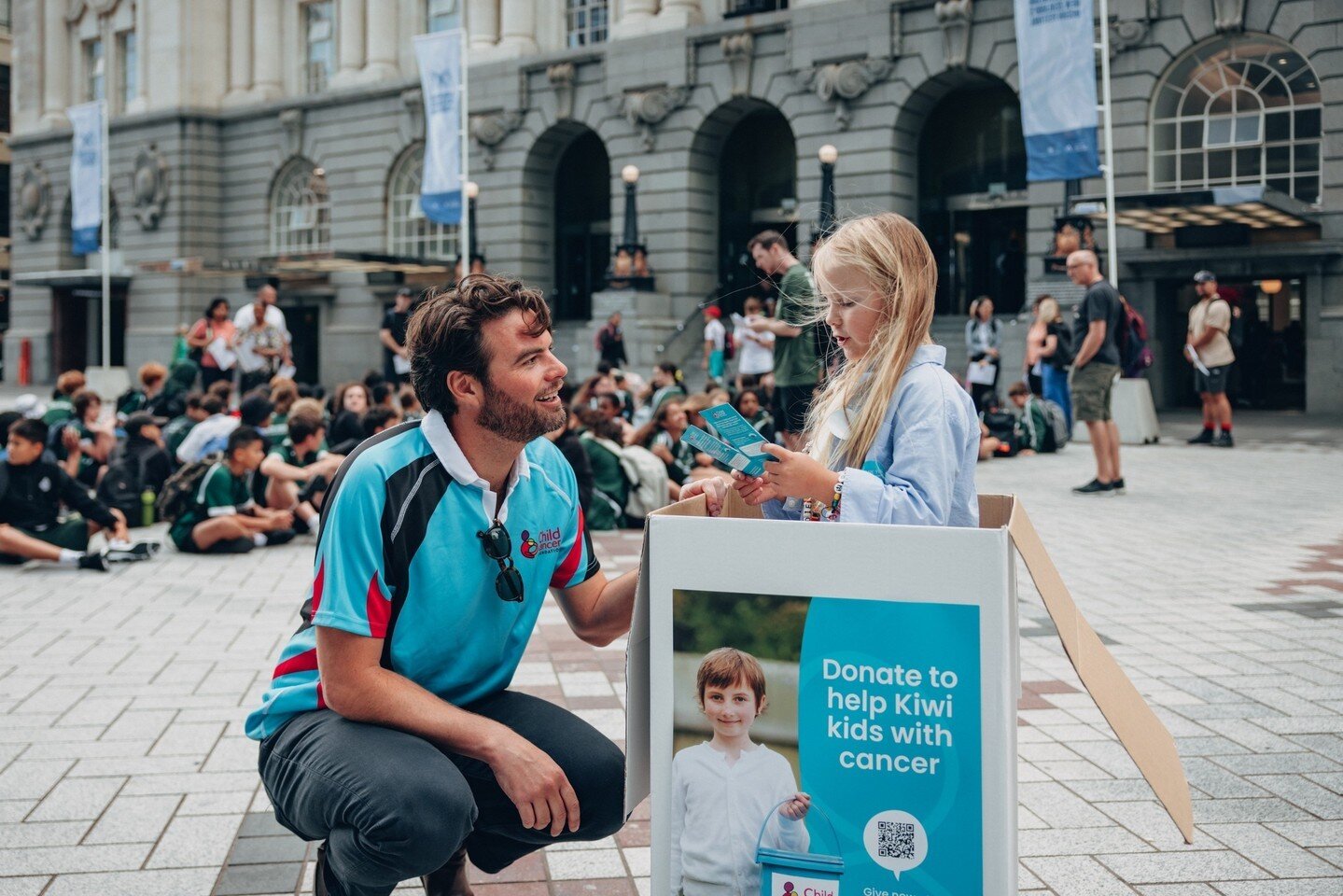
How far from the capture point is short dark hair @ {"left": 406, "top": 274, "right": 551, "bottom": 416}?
277cm

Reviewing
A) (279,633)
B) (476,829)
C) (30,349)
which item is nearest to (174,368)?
(279,633)

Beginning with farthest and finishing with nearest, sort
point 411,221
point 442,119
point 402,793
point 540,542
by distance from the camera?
1. point 411,221
2. point 442,119
3. point 540,542
4. point 402,793

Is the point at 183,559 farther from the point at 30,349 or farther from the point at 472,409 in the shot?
the point at 30,349

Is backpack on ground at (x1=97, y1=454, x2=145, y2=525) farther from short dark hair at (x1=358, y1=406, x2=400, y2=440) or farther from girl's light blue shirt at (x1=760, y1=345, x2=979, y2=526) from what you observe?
girl's light blue shirt at (x1=760, y1=345, x2=979, y2=526)

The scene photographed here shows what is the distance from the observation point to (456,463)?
108 inches

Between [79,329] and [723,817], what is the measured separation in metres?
Answer: 46.8

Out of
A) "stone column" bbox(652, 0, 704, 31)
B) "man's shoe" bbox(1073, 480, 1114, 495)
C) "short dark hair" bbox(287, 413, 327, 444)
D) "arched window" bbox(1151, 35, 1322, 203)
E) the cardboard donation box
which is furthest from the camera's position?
"stone column" bbox(652, 0, 704, 31)

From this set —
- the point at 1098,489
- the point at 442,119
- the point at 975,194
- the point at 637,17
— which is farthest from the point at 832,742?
the point at 637,17

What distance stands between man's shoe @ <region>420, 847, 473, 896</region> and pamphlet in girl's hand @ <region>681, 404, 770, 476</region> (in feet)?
4.17

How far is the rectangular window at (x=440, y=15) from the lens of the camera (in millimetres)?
34250

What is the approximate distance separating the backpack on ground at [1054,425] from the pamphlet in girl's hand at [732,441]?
14745 mm

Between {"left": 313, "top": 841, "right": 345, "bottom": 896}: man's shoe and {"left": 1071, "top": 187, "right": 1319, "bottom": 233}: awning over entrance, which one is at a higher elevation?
{"left": 1071, "top": 187, "right": 1319, "bottom": 233}: awning over entrance

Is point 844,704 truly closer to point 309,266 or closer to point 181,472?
point 181,472

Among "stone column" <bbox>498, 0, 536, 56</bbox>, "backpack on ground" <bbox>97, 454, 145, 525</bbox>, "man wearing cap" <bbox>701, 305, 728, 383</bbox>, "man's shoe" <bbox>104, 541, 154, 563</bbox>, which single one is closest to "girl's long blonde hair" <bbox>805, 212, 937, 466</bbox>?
"man's shoe" <bbox>104, 541, 154, 563</bbox>
